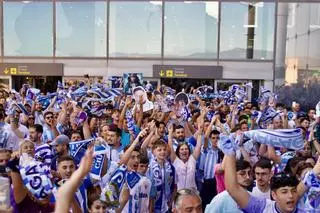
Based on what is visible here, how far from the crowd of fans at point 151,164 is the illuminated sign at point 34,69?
1204 centimetres

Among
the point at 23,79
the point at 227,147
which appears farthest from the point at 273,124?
the point at 23,79

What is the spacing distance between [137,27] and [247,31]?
496 centimetres

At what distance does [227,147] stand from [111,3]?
19.9 metres

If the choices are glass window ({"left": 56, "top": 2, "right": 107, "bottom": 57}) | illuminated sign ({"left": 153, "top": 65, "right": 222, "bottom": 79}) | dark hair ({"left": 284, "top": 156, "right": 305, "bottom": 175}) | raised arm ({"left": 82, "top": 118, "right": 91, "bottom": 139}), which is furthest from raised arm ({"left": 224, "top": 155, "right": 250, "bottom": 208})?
glass window ({"left": 56, "top": 2, "right": 107, "bottom": 57})

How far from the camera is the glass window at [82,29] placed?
23312 millimetres

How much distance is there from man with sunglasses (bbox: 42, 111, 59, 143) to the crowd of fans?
0.02 metres

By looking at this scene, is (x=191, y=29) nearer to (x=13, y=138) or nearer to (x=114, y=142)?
(x=13, y=138)

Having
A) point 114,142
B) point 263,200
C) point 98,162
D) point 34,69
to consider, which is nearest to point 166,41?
point 34,69

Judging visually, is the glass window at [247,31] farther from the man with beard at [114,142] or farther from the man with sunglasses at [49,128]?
the man with beard at [114,142]

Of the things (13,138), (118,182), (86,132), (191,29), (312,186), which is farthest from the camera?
(191,29)

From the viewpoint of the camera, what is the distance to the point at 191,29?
2294 cm

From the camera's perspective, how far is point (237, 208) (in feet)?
15.0

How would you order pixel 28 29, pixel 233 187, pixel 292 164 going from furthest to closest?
pixel 28 29, pixel 292 164, pixel 233 187

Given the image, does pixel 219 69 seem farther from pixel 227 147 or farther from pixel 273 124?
pixel 227 147
